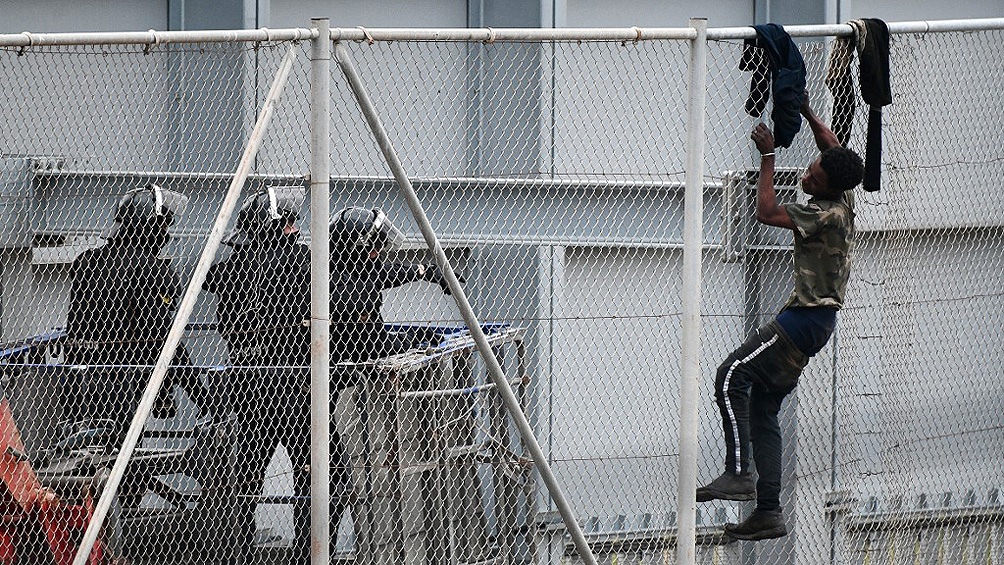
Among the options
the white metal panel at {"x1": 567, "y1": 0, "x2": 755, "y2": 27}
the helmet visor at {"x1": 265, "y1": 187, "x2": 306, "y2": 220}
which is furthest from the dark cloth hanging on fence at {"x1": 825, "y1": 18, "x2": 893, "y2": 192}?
the white metal panel at {"x1": 567, "y1": 0, "x2": 755, "y2": 27}

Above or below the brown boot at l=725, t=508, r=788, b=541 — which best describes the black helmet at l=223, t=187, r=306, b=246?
above

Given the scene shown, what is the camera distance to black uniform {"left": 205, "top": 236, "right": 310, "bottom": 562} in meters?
6.51

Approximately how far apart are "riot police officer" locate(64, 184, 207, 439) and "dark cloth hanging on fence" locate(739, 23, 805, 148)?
122 inches

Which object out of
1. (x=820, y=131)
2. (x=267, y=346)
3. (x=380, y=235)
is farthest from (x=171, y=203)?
(x=820, y=131)

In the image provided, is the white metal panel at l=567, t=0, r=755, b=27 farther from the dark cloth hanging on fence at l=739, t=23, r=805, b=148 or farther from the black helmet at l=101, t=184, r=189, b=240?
the black helmet at l=101, t=184, r=189, b=240

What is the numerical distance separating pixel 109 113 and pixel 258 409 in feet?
9.15

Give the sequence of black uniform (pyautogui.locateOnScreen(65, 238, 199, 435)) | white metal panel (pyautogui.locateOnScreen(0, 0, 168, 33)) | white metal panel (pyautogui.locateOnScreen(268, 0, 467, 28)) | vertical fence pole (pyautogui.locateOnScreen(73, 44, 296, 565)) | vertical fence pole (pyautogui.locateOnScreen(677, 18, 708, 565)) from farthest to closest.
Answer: white metal panel (pyautogui.locateOnScreen(268, 0, 467, 28)), white metal panel (pyautogui.locateOnScreen(0, 0, 168, 33)), black uniform (pyautogui.locateOnScreen(65, 238, 199, 435)), vertical fence pole (pyautogui.locateOnScreen(677, 18, 708, 565)), vertical fence pole (pyautogui.locateOnScreen(73, 44, 296, 565))

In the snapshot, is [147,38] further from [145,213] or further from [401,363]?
[401,363]

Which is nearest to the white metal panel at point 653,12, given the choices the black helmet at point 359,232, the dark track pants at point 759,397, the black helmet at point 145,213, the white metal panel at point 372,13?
the white metal panel at point 372,13

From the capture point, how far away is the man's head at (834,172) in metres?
6.00

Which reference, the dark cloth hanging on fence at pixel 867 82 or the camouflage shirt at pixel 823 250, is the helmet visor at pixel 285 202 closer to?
the camouflage shirt at pixel 823 250

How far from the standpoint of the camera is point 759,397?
6.35m

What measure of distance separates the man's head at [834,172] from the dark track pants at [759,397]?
2.32 feet

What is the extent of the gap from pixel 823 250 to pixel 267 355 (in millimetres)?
2886
